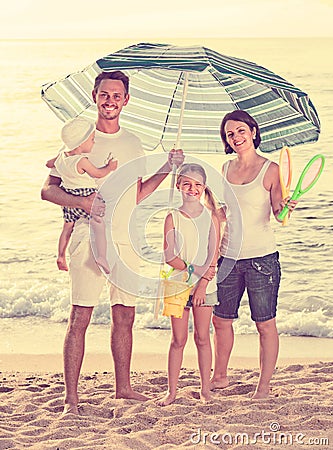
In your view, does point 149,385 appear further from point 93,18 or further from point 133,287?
point 93,18

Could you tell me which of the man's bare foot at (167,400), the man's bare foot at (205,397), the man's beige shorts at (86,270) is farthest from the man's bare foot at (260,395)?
the man's beige shorts at (86,270)

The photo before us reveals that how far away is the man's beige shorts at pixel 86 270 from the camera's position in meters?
4.11

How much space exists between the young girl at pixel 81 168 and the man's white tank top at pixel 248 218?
2.11 ft

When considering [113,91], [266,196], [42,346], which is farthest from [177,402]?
[42,346]

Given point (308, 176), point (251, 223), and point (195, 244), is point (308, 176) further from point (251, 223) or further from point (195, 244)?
point (195, 244)

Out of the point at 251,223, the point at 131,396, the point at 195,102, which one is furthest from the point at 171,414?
the point at 195,102

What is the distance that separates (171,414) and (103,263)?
0.86 metres

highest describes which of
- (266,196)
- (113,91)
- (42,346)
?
(113,91)

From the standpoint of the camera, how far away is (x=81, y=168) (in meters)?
4.00

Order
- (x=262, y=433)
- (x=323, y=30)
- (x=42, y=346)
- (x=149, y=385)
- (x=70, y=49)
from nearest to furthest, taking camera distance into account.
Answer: (x=262, y=433) < (x=149, y=385) < (x=42, y=346) < (x=323, y=30) < (x=70, y=49)

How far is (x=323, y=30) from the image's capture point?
21.8m

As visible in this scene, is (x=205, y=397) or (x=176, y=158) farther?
(x=205, y=397)

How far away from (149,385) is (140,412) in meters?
0.72

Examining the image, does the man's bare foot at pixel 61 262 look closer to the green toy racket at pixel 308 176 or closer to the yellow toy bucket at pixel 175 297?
the yellow toy bucket at pixel 175 297
